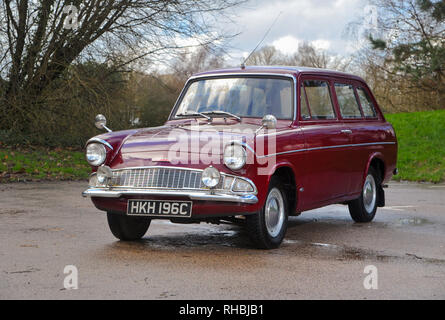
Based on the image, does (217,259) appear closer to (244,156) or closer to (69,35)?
(244,156)

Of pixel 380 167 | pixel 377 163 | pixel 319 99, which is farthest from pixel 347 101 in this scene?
pixel 380 167

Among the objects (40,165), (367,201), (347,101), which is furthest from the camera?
(40,165)

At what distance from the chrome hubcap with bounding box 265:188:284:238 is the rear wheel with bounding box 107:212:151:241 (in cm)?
131

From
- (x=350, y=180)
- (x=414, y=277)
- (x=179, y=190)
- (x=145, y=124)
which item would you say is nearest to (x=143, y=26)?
(x=145, y=124)

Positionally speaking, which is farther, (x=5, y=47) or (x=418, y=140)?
(x=418, y=140)

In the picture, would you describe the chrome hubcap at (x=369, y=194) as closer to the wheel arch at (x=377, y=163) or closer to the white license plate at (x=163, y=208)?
the wheel arch at (x=377, y=163)

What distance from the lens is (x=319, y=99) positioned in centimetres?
793

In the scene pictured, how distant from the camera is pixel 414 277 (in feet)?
17.4

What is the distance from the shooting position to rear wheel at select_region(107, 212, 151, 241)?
269 inches

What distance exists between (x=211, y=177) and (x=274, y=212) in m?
0.87

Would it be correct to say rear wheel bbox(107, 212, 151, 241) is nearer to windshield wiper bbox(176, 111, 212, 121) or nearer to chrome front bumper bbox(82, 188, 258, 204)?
chrome front bumper bbox(82, 188, 258, 204)

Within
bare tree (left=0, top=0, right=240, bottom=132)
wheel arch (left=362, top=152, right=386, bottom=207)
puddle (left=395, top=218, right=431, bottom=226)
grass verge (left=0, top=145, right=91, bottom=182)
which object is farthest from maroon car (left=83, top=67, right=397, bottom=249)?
bare tree (left=0, top=0, right=240, bottom=132)
